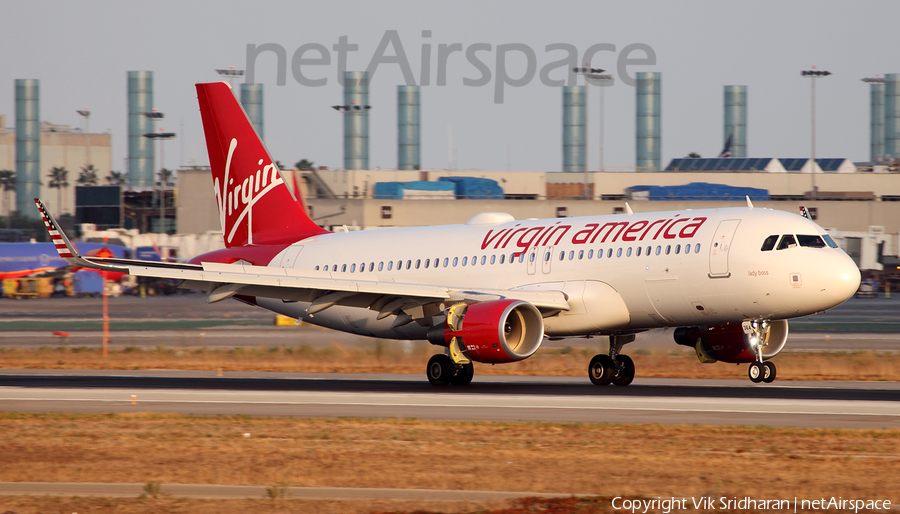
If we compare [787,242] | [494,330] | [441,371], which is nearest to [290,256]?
[441,371]

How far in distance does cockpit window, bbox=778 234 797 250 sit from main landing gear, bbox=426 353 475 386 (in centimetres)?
857

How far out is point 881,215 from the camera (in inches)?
3664

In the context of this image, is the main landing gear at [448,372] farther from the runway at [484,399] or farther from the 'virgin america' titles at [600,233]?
the 'virgin america' titles at [600,233]

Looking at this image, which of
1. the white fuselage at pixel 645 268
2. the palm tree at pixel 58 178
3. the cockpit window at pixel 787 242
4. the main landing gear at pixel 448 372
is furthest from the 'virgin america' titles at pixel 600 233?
the palm tree at pixel 58 178

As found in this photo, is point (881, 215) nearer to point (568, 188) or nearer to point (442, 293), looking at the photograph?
point (568, 188)

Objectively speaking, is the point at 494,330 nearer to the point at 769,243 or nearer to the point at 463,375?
the point at 463,375

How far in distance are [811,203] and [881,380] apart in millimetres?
67420

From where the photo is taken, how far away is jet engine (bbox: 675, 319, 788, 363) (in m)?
26.2

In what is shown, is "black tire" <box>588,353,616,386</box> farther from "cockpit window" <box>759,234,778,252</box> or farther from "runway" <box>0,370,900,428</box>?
"cockpit window" <box>759,234,778,252</box>

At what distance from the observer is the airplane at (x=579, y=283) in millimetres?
24203

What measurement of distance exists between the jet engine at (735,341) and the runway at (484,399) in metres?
0.80

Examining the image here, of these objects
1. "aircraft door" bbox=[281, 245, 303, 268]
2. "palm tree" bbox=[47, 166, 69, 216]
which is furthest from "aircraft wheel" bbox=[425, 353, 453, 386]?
"palm tree" bbox=[47, 166, 69, 216]

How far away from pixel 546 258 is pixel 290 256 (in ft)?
33.0

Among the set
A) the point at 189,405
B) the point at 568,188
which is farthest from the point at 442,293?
the point at 568,188
